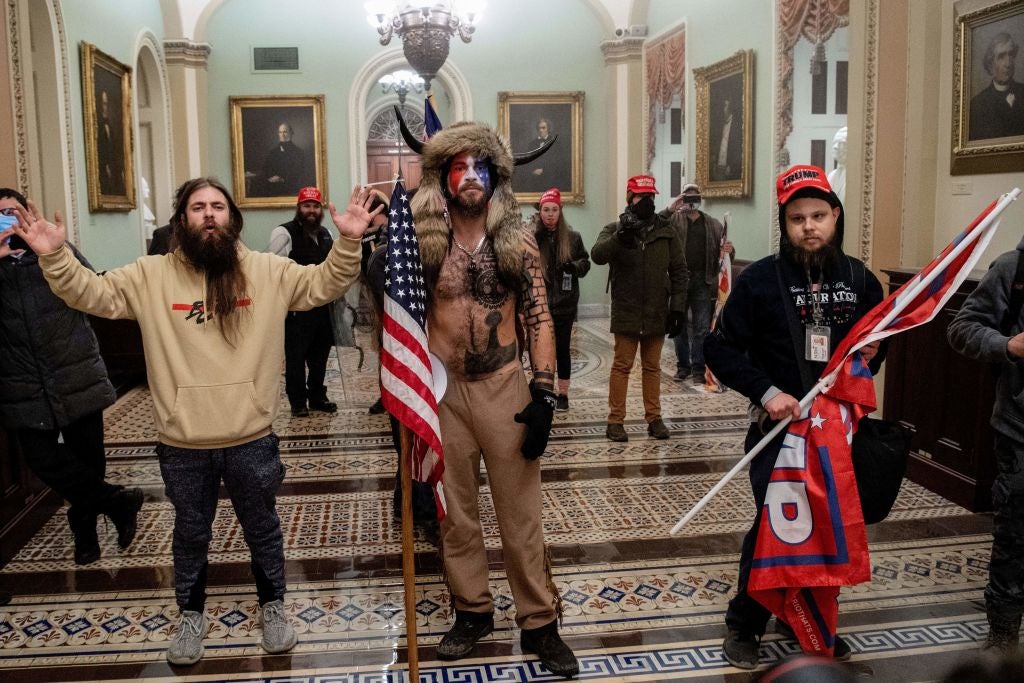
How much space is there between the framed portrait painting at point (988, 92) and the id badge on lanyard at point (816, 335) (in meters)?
2.77

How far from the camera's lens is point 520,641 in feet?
11.4

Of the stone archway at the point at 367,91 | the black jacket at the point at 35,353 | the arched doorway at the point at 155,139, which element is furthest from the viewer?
the stone archway at the point at 367,91

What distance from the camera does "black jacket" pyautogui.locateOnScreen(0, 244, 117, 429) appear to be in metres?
3.97

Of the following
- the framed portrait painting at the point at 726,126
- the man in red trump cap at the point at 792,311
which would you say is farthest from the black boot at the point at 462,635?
the framed portrait painting at the point at 726,126

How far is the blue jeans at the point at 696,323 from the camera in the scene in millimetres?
8602

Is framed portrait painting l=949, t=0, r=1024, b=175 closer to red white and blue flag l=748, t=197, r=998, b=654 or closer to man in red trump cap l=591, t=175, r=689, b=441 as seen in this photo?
man in red trump cap l=591, t=175, r=689, b=441

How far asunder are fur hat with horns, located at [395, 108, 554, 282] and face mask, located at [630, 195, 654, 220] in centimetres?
324

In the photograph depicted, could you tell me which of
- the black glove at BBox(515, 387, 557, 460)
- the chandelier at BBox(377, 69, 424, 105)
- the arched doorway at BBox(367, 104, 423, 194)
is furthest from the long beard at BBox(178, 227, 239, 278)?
the arched doorway at BBox(367, 104, 423, 194)

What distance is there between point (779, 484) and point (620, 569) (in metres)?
1.32

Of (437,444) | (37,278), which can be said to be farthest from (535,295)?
(37,278)

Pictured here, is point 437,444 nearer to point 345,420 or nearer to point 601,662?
point 601,662

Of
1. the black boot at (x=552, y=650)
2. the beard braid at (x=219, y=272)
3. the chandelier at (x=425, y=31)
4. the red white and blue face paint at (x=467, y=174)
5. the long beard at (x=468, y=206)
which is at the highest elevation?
the chandelier at (x=425, y=31)

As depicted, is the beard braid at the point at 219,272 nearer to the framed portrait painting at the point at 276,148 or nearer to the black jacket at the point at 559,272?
the black jacket at the point at 559,272

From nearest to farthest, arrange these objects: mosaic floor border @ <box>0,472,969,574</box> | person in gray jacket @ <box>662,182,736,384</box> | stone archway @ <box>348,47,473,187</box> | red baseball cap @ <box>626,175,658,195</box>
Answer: mosaic floor border @ <box>0,472,969,574</box> → red baseball cap @ <box>626,175,658,195</box> → person in gray jacket @ <box>662,182,736,384</box> → stone archway @ <box>348,47,473,187</box>
